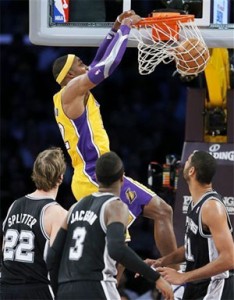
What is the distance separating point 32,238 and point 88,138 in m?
1.13

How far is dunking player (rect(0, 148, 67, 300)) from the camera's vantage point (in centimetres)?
712

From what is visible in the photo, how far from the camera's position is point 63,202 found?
44.6 feet

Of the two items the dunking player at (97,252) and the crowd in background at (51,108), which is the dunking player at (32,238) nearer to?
the dunking player at (97,252)

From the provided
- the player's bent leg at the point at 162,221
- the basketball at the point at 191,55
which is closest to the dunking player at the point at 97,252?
the player's bent leg at the point at 162,221

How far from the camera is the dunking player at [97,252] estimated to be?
6273 mm

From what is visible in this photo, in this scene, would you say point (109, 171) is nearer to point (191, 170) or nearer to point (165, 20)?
point (191, 170)

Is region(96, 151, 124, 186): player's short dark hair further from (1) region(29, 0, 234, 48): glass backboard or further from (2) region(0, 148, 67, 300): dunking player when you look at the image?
(1) region(29, 0, 234, 48): glass backboard

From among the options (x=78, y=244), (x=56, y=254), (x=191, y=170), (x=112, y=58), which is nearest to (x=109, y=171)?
(x=78, y=244)

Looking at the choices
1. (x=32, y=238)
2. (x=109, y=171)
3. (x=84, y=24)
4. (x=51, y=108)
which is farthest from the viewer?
(x=51, y=108)

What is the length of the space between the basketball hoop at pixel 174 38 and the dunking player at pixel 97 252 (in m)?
1.63

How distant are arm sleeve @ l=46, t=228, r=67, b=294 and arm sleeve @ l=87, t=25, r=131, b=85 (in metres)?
1.46

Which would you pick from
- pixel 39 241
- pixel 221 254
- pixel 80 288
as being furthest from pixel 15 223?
pixel 221 254

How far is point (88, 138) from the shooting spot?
26.0 ft

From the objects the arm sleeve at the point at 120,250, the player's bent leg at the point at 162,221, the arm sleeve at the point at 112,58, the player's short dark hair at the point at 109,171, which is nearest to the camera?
the arm sleeve at the point at 120,250
